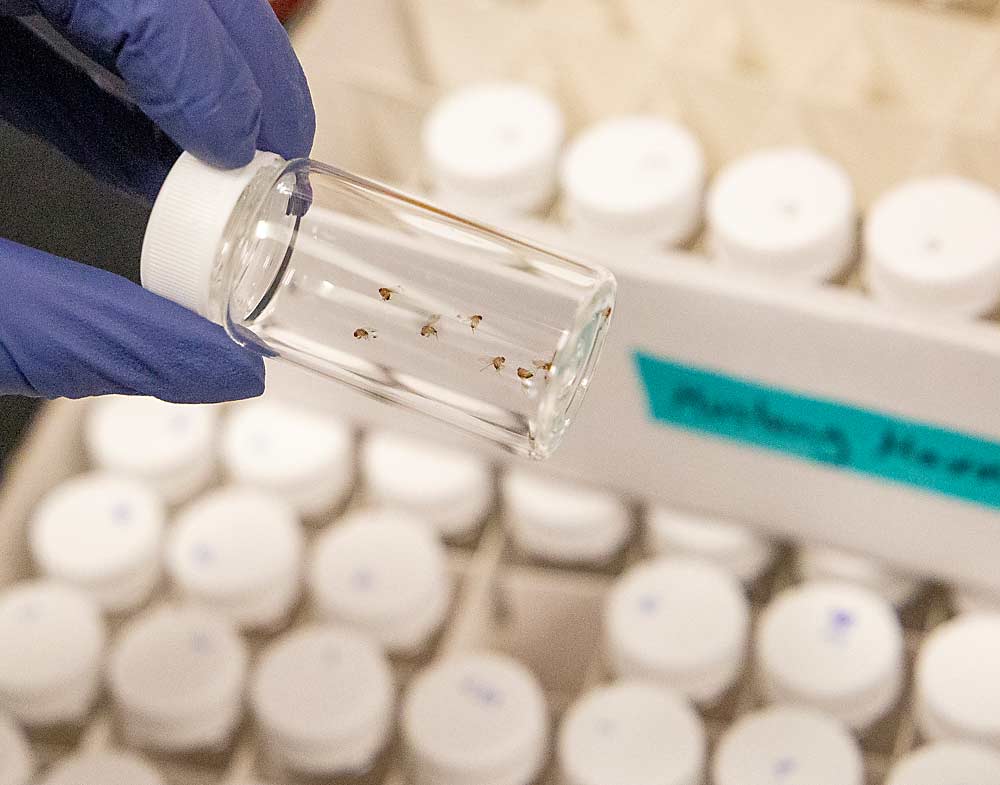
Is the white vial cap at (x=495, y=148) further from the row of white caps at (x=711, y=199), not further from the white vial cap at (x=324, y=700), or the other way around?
the white vial cap at (x=324, y=700)

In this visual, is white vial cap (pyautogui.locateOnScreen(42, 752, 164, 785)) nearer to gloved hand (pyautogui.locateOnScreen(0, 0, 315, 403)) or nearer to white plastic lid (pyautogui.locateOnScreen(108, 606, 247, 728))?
white plastic lid (pyautogui.locateOnScreen(108, 606, 247, 728))

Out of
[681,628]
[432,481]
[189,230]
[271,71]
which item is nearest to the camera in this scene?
[189,230]

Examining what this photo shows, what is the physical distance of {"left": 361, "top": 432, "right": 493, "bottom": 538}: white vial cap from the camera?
1135mm

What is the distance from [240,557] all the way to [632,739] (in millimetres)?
371

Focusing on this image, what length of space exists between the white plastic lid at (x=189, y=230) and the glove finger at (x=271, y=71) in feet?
0.30

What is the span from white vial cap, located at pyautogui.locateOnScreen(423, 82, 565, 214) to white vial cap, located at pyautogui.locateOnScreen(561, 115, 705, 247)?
3 cm

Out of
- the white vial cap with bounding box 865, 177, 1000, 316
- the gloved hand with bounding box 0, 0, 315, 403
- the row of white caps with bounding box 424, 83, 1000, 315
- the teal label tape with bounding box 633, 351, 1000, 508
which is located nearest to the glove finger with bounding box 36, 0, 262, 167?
the gloved hand with bounding box 0, 0, 315, 403

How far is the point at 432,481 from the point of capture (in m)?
1.14

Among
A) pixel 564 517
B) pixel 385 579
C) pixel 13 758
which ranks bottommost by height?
pixel 13 758

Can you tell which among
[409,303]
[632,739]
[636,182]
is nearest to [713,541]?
[632,739]

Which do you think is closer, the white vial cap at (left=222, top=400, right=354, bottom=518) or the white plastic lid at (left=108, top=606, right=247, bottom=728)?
the white plastic lid at (left=108, top=606, right=247, bottom=728)

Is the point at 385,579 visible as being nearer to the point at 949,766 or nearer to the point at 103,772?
the point at 103,772

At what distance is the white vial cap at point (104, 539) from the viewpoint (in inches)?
43.5

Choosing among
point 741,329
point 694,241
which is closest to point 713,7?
point 694,241
